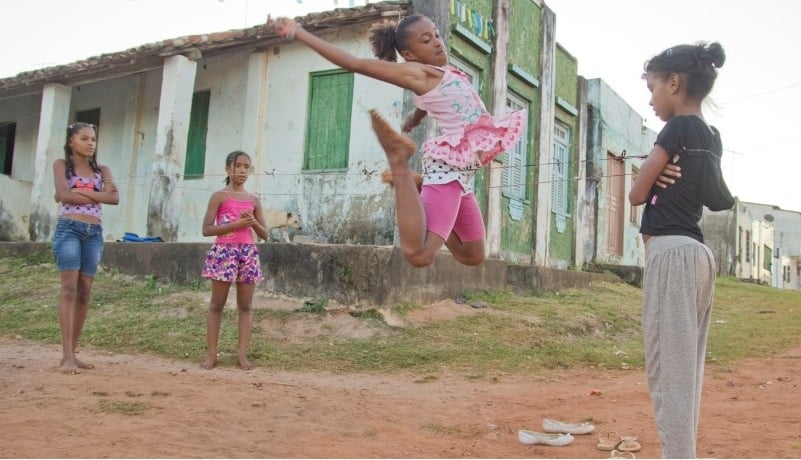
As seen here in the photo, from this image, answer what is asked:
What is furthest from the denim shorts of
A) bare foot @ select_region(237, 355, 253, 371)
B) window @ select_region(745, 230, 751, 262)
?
window @ select_region(745, 230, 751, 262)

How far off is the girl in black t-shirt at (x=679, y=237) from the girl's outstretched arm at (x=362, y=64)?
1017mm

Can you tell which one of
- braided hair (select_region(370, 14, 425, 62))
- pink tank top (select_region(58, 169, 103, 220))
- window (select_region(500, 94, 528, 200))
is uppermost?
window (select_region(500, 94, 528, 200))

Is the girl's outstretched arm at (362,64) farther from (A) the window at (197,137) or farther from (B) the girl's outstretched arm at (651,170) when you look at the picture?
(A) the window at (197,137)

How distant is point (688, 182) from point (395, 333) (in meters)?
5.00

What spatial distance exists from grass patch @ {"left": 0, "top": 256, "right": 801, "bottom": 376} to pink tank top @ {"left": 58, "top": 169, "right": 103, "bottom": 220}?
1.66 metres

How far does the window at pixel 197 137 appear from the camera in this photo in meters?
12.1

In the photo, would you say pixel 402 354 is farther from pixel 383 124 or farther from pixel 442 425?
pixel 383 124

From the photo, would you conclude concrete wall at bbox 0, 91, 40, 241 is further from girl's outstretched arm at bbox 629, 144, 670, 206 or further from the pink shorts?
girl's outstretched arm at bbox 629, 144, 670, 206

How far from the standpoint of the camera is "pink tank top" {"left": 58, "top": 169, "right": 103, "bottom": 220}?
5.37 metres

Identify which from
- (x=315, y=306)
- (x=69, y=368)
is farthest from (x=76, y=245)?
(x=315, y=306)

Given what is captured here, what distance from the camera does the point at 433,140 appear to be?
355 cm

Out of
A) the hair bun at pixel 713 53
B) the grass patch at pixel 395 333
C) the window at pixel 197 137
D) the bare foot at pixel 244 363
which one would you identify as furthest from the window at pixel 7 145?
the hair bun at pixel 713 53

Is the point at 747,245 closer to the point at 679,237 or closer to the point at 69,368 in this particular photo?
the point at 69,368

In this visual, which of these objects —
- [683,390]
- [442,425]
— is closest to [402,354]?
[442,425]
